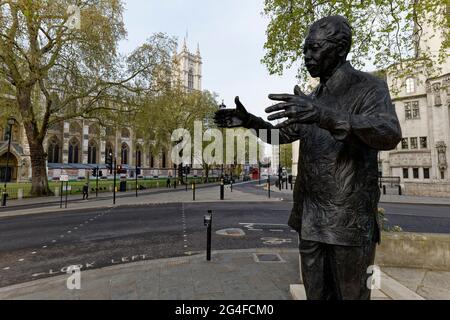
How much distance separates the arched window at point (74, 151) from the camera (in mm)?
53156

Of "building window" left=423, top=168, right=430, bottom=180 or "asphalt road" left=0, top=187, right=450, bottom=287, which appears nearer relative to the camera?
"asphalt road" left=0, top=187, right=450, bottom=287

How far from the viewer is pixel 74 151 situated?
5366cm

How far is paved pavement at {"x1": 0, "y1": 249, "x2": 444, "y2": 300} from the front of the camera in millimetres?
3697

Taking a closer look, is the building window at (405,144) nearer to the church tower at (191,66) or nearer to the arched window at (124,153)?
the arched window at (124,153)

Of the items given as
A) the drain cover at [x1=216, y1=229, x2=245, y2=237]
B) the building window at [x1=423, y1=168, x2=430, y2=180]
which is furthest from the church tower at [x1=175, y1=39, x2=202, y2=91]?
the drain cover at [x1=216, y1=229, x2=245, y2=237]

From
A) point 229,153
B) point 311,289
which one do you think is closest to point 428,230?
point 311,289

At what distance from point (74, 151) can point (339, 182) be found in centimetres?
6227

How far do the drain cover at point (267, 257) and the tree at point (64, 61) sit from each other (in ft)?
56.2

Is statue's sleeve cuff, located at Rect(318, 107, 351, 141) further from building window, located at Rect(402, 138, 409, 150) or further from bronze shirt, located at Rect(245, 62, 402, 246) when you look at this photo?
building window, located at Rect(402, 138, 409, 150)

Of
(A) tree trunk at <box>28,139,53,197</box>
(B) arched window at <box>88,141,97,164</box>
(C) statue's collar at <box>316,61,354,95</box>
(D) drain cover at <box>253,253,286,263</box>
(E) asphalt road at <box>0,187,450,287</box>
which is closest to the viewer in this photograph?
(C) statue's collar at <box>316,61,354,95</box>

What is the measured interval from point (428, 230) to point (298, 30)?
29.2 feet

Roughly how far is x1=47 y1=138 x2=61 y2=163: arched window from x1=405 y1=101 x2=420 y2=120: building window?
6235 cm

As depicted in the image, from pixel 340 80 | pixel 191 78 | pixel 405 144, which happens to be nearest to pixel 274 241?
pixel 340 80

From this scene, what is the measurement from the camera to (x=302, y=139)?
6.19 ft
